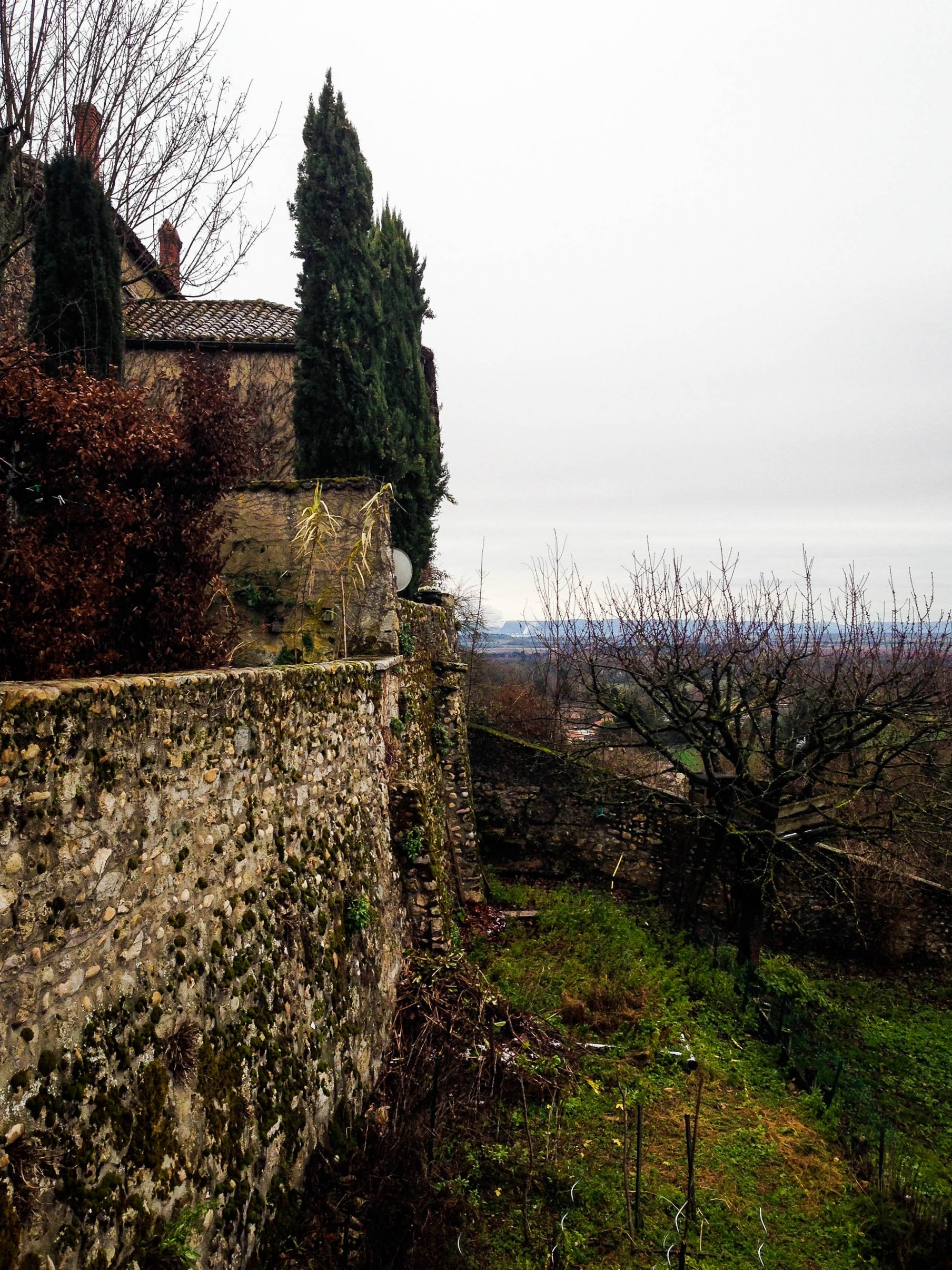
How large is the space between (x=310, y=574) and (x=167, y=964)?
18.2 feet

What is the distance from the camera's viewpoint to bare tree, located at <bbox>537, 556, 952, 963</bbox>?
10477mm

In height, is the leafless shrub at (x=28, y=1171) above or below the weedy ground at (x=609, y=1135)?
above

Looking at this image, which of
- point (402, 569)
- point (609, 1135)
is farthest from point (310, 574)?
point (609, 1135)

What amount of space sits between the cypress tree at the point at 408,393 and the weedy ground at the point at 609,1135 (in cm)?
865

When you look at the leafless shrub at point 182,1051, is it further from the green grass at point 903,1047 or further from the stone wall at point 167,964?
the green grass at point 903,1047

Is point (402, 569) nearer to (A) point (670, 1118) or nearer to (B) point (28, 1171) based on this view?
(A) point (670, 1118)

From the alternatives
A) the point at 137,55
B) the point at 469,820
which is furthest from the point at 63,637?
the point at 137,55

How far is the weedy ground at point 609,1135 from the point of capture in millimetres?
4727

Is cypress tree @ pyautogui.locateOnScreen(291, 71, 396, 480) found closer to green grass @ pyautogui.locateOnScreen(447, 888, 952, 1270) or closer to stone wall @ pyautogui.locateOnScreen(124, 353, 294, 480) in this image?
stone wall @ pyautogui.locateOnScreen(124, 353, 294, 480)

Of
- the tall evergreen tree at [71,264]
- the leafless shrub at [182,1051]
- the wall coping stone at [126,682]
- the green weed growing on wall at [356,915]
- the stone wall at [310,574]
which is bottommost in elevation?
the green weed growing on wall at [356,915]

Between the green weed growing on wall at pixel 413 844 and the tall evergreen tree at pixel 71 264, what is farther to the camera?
the tall evergreen tree at pixel 71 264

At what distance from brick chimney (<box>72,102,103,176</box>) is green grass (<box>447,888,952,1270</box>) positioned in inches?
433

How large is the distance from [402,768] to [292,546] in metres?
2.91

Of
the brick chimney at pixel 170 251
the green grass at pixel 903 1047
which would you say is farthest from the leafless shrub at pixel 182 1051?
the brick chimney at pixel 170 251
